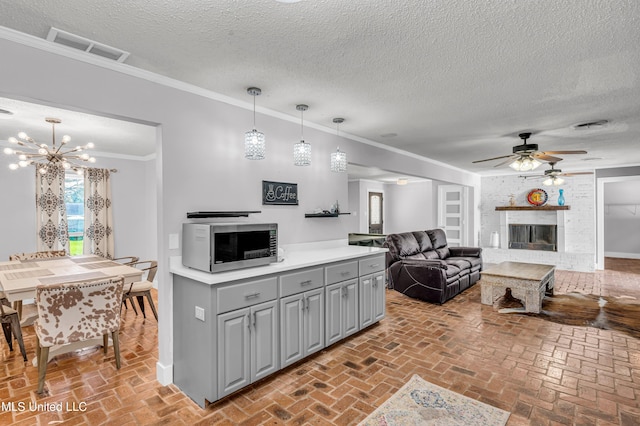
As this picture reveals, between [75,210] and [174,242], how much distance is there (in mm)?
4185

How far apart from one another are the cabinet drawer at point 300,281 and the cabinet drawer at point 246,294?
87 millimetres

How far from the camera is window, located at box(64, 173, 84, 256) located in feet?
18.0

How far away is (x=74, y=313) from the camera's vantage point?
264cm

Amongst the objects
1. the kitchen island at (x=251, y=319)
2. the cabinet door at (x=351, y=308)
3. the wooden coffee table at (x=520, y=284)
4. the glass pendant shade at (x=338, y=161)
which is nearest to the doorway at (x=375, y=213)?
the wooden coffee table at (x=520, y=284)

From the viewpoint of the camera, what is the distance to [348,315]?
3367 millimetres

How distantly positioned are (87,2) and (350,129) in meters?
2.99

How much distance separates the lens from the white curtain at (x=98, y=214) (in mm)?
5477

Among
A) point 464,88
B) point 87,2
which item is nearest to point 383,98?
point 464,88

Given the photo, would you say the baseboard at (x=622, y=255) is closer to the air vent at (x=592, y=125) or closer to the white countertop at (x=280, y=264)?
the air vent at (x=592, y=125)

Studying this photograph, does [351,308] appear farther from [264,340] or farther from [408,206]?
[408,206]

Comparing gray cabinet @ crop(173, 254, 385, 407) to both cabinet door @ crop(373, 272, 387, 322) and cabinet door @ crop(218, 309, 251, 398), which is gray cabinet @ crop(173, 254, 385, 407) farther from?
cabinet door @ crop(373, 272, 387, 322)

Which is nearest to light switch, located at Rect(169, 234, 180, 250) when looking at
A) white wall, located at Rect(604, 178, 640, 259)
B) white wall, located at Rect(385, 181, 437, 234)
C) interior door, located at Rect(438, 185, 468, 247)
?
interior door, located at Rect(438, 185, 468, 247)

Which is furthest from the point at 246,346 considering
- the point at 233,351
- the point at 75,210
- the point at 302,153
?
the point at 75,210

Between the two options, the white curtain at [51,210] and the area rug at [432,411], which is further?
the white curtain at [51,210]
